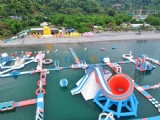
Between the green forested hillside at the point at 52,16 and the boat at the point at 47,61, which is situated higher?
the green forested hillside at the point at 52,16

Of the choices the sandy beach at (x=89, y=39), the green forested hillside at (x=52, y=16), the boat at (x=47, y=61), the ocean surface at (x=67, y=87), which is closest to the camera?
the ocean surface at (x=67, y=87)

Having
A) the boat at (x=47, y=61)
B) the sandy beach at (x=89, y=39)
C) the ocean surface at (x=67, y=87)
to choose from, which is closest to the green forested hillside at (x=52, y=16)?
the sandy beach at (x=89, y=39)

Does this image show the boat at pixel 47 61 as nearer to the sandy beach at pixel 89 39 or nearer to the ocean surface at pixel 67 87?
the ocean surface at pixel 67 87

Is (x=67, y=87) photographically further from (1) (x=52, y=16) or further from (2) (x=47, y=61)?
(1) (x=52, y=16)

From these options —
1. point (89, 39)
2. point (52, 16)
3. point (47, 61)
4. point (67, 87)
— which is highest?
point (52, 16)

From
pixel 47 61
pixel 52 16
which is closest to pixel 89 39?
pixel 47 61

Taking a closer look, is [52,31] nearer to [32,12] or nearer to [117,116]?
[32,12]

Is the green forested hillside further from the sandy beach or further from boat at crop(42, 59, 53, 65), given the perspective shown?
boat at crop(42, 59, 53, 65)

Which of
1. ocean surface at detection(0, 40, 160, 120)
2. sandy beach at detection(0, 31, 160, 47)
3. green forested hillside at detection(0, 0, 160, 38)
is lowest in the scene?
ocean surface at detection(0, 40, 160, 120)

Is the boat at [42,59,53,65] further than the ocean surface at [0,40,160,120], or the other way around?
the boat at [42,59,53,65]

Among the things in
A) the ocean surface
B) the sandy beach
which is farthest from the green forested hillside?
the ocean surface
